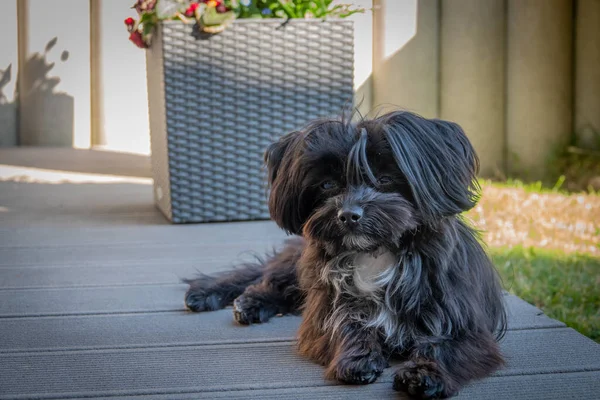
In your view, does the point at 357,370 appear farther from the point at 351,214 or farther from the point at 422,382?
the point at 351,214

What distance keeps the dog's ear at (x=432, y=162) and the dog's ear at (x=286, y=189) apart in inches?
11.5

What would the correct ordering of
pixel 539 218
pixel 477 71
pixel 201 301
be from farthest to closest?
pixel 477 71
pixel 539 218
pixel 201 301

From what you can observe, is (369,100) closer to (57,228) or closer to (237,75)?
(237,75)

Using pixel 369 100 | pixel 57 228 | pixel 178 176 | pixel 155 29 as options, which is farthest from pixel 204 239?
pixel 369 100

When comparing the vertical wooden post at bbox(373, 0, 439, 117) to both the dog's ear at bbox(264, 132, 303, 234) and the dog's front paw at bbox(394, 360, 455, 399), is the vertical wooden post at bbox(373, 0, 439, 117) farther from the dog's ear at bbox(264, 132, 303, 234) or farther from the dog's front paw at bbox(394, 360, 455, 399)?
the dog's front paw at bbox(394, 360, 455, 399)

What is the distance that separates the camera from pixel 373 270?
2.20m

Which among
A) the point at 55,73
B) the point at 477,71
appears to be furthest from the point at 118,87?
the point at 477,71

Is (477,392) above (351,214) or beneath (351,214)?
beneath

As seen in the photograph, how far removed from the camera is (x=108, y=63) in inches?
354

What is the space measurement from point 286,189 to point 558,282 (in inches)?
65.3

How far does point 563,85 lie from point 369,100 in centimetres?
145

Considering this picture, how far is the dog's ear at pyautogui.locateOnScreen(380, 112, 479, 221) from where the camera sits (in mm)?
2029

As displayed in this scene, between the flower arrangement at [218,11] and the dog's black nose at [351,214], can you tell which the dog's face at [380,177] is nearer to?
the dog's black nose at [351,214]

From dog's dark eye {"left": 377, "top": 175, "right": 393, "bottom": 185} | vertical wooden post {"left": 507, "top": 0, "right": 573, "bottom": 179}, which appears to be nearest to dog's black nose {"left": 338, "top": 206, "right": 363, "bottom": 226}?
dog's dark eye {"left": 377, "top": 175, "right": 393, "bottom": 185}
